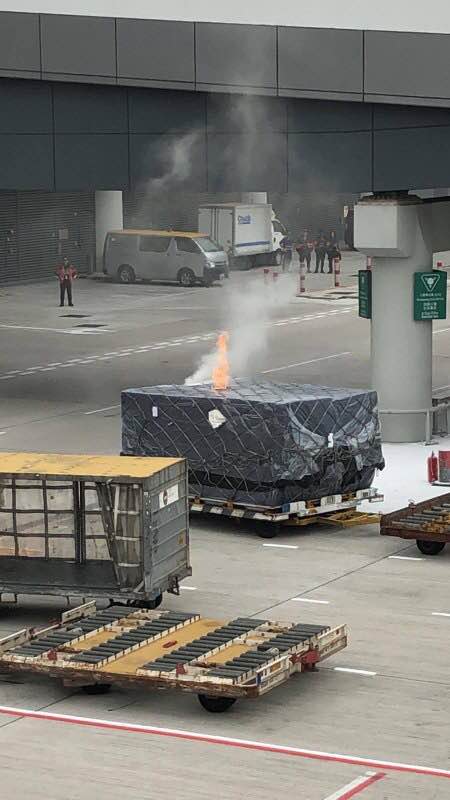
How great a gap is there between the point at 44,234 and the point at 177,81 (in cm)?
3841

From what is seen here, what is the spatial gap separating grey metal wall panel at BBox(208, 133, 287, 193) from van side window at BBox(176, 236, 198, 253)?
32.9 meters

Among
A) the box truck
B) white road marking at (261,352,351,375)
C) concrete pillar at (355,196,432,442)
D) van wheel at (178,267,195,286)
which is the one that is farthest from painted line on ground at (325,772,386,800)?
the box truck

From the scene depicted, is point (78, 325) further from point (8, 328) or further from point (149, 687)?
point (149, 687)

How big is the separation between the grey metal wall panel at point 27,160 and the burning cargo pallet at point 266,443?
368 inches

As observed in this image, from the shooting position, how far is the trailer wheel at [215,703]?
1933cm

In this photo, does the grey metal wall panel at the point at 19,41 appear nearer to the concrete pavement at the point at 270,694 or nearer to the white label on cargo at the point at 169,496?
the concrete pavement at the point at 270,694

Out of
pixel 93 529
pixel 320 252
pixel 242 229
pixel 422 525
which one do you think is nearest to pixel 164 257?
pixel 242 229

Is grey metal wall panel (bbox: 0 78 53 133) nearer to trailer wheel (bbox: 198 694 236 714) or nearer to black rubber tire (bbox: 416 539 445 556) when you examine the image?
black rubber tire (bbox: 416 539 445 556)

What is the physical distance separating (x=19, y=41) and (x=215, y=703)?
1983 cm

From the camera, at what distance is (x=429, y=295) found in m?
34.8

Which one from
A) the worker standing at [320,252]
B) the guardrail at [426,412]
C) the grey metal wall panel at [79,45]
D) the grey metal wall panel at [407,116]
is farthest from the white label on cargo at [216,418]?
the worker standing at [320,252]

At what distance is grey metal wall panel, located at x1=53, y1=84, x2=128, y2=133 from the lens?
36312 millimetres

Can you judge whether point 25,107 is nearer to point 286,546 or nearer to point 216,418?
point 216,418

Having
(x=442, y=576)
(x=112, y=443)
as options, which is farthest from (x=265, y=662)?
(x=112, y=443)
